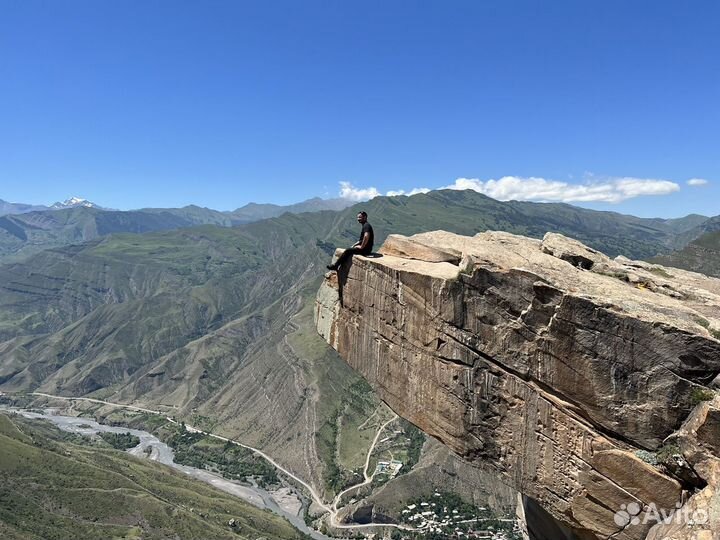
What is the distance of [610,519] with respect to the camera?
13586 mm

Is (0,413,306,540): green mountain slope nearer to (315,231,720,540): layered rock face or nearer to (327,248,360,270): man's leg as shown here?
(327,248,360,270): man's leg

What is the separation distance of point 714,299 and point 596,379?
6.97 m

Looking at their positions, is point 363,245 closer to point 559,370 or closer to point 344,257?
point 344,257

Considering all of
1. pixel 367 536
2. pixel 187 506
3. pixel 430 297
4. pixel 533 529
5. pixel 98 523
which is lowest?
pixel 367 536

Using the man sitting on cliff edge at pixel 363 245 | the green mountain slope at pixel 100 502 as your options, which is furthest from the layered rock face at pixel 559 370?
the green mountain slope at pixel 100 502

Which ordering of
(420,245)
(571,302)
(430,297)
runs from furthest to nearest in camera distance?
1. (420,245)
2. (430,297)
3. (571,302)

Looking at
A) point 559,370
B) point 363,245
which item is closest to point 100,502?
point 363,245

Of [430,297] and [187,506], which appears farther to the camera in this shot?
[187,506]

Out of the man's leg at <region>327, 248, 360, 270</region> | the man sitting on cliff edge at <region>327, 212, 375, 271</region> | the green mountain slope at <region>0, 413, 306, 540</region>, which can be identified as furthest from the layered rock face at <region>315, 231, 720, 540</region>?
the green mountain slope at <region>0, 413, 306, 540</region>

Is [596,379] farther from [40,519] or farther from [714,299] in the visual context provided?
[40,519]

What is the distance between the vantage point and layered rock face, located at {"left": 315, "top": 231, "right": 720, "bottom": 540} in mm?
12680

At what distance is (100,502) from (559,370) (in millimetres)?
143144

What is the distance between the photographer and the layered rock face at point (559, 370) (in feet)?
41.6

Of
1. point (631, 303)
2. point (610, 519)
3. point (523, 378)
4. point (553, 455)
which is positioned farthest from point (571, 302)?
point (610, 519)
